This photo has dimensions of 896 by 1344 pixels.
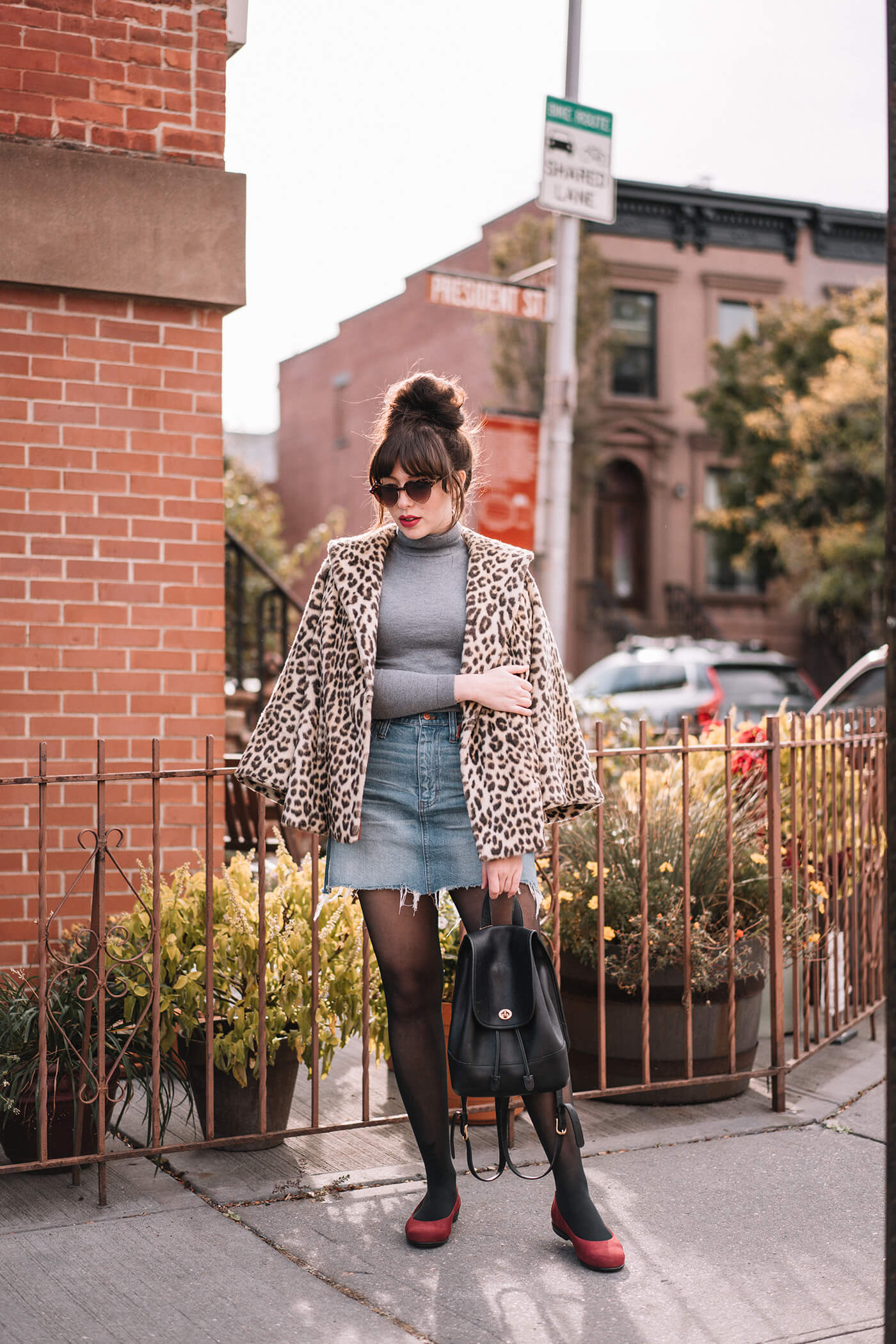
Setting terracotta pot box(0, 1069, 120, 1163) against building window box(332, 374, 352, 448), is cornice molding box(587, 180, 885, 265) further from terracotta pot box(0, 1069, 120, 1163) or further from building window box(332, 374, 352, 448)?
terracotta pot box(0, 1069, 120, 1163)

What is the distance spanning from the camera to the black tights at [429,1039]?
10.5 feet

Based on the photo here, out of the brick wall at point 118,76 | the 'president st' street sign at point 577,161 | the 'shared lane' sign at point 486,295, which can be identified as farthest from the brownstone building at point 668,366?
the brick wall at point 118,76

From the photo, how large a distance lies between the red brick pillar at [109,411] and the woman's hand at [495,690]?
1733mm

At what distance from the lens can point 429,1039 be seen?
331cm

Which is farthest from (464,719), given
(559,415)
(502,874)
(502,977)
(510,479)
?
Result: (559,415)

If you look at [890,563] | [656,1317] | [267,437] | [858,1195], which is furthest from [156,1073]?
[267,437]

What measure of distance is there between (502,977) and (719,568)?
23.6 m

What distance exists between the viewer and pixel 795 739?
4.93 meters

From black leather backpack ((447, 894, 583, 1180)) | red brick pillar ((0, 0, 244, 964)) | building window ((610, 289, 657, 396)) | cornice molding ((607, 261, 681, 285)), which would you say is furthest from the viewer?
building window ((610, 289, 657, 396))

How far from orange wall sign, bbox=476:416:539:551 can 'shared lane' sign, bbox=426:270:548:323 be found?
2.14 feet

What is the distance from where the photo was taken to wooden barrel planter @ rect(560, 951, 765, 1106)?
4.52 metres

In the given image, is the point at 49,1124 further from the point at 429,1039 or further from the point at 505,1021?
the point at 505,1021

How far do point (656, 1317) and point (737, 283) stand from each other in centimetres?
2489

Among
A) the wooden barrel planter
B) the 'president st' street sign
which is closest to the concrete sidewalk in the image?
the wooden barrel planter
